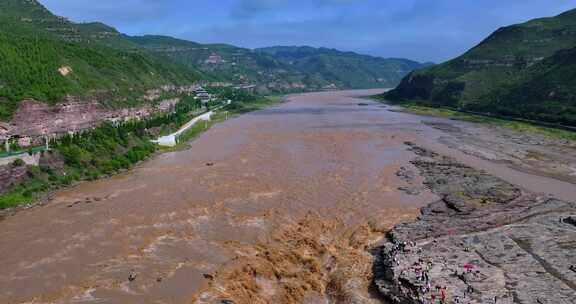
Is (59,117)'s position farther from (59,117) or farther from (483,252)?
(483,252)

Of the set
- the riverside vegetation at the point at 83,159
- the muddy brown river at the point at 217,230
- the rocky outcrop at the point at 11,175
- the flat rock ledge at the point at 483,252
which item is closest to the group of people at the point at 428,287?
the flat rock ledge at the point at 483,252

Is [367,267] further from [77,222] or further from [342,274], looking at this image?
[77,222]

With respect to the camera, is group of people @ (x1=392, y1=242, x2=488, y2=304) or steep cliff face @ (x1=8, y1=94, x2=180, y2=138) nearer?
group of people @ (x1=392, y1=242, x2=488, y2=304)

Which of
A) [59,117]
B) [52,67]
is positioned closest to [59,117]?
[59,117]

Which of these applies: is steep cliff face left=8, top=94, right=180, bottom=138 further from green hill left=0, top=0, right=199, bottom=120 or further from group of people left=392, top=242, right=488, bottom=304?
group of people left=392, top=242, right=488, bottom=304

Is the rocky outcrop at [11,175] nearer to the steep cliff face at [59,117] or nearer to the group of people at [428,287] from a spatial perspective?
the steep cliff face at [59,117]

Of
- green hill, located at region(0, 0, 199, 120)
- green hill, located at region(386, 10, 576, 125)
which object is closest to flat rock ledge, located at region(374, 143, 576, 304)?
green hill, located at region(0, 0, 199, 120)
